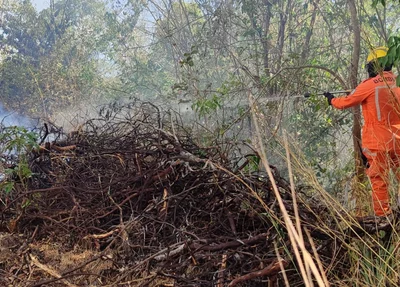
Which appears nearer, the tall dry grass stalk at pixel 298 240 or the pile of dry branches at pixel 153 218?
the tall dry grass stalk at pixel 298 240

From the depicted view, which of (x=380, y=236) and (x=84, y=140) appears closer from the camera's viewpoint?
(x=380, y=236)

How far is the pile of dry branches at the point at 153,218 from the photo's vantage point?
Result: 2.20 meters

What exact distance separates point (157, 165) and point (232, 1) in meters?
4.54

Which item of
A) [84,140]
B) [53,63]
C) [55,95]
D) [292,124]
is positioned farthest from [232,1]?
[53,63]

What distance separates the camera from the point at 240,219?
2621mm

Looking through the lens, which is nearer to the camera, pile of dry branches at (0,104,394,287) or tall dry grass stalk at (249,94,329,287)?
tall dry grass stalk at (249,94,329,287)

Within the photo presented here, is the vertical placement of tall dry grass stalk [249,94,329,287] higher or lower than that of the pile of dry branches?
higher

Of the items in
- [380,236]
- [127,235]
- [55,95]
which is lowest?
[380,236]

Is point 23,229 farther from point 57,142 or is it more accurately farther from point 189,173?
point 189,173

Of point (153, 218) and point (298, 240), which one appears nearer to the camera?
point (298, 240)

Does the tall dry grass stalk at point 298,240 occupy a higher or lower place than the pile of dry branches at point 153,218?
higher

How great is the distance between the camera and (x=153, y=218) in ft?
8.75

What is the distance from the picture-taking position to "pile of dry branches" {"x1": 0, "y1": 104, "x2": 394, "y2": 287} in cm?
220

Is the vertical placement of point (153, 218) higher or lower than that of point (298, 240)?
lower
